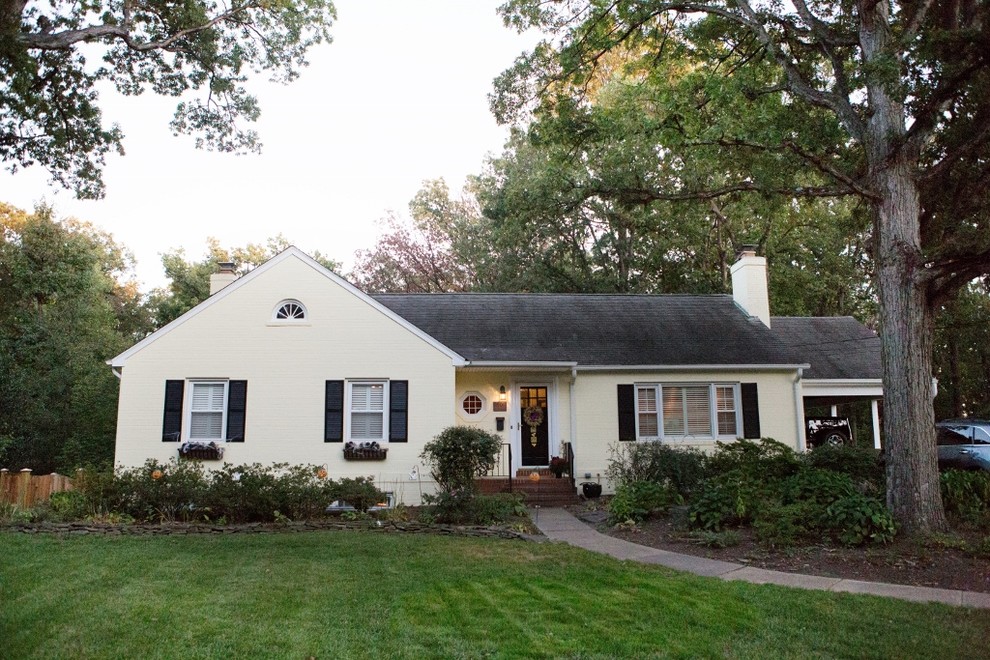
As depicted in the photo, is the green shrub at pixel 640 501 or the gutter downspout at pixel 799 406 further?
the gutter downspout at pixel 799 406

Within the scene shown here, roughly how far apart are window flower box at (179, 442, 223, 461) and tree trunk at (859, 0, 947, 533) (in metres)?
11.5

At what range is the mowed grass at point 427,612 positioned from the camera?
15.5 feet

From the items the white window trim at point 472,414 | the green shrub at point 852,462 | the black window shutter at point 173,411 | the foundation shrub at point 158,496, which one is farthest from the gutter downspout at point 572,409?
the black window shutter at point 173,411

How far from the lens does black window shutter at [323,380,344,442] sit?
13.4 meters

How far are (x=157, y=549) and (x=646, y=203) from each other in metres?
8.64

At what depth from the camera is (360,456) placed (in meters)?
13.2

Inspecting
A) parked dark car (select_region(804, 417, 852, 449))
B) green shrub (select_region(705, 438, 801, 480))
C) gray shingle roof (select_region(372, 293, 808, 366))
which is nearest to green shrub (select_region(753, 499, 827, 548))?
green shrub (select_region(705, 438, 801, 480))

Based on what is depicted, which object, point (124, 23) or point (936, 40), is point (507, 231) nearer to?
point (124, 23)

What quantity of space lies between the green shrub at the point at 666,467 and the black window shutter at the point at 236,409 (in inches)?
301

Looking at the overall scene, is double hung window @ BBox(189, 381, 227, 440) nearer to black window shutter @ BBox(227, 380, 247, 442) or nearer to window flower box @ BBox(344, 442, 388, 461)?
black window shutter @ BBox(227, 380, 247, 442)

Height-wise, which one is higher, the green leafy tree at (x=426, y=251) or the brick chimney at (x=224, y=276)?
the green leafy tree at (x=426, y=251)

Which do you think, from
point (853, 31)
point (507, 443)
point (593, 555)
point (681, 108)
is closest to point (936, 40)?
point (853, 31)

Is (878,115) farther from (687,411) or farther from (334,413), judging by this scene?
(334,413)

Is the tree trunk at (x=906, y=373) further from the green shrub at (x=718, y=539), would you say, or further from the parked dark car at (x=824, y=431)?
the parked dark car at (x=824, y=431)
